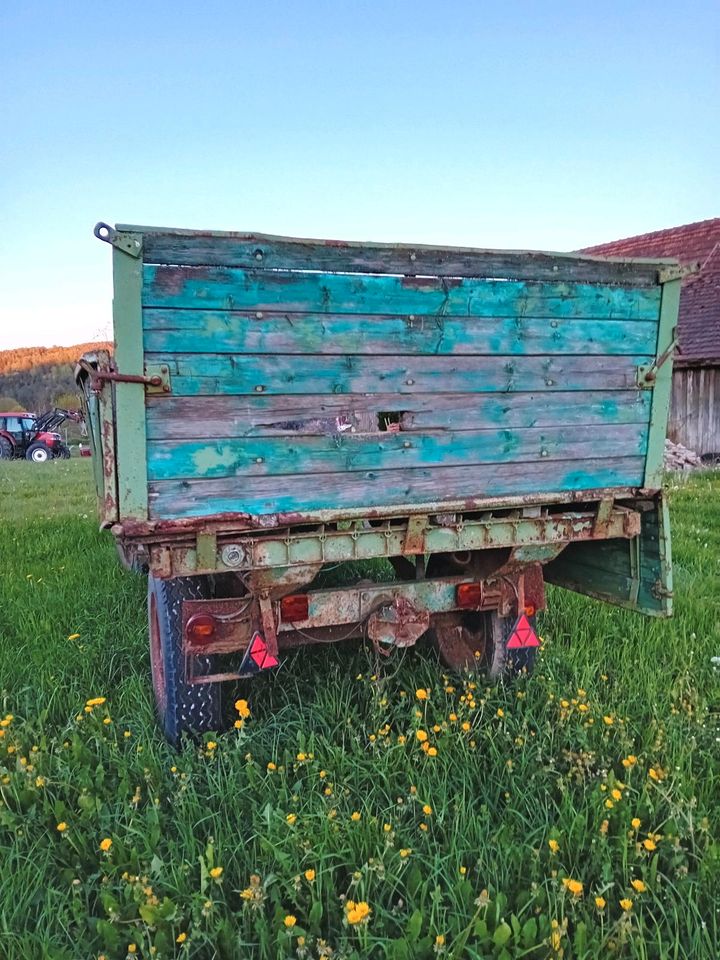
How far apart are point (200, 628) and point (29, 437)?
1042 inches

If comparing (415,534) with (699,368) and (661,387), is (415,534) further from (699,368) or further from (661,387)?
(699,368)

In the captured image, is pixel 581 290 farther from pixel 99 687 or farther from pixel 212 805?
pixel 99 687

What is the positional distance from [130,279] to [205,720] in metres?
1.91

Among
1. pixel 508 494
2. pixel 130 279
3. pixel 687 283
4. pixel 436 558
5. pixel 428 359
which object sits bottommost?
pixel 436 558

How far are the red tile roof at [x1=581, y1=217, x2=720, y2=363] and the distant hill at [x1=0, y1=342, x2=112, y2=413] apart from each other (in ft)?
126

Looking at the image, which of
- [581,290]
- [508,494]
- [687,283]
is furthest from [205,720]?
[687,283]

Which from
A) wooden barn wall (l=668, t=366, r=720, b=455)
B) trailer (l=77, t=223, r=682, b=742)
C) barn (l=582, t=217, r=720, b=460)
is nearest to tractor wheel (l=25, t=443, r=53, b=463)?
barn (l=582, t=217, r=720, b=460)

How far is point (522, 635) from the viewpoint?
3480mm

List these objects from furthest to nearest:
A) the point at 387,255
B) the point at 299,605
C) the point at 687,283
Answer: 1. the point at 687,283
2. the point at 299,605
3. the point at 387,255

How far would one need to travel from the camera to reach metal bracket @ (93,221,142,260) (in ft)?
8.05

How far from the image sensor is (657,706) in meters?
3.37

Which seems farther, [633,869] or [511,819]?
[511,819]

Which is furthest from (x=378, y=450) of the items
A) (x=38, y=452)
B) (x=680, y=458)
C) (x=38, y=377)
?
(x=38, y=377)

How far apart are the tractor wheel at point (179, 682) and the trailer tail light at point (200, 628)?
0.68 feet
